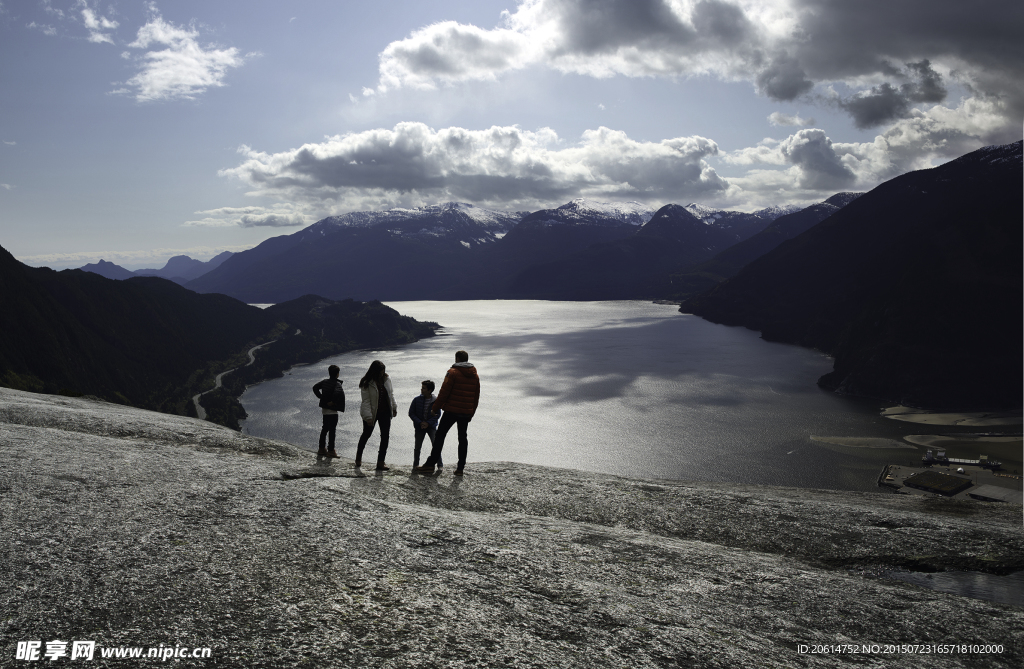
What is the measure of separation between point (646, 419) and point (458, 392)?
9392cm

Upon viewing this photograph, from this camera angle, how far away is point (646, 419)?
103 metres

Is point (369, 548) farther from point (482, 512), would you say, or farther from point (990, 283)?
point (990, 283)

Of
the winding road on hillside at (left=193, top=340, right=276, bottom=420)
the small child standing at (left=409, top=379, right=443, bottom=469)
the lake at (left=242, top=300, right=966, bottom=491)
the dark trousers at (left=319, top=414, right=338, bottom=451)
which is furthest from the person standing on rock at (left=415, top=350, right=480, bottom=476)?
the winding road on hillside at (left=193, top=340, right=276, bottom=420)

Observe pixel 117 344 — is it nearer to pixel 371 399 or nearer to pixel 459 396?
pixel 371 399

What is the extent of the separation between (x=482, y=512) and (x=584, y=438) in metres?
81.1

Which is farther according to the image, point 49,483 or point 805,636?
point 49,483

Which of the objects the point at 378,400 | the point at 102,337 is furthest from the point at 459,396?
the point at 102,337

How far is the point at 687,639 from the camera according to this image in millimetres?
7320

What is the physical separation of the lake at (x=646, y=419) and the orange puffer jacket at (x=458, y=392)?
32545mm

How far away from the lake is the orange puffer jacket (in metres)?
32.5

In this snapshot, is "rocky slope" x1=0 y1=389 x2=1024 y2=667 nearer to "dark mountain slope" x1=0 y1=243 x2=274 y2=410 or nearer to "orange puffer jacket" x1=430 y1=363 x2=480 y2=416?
"orange puffer jacket" x1=430 y1=363 x2=480 y2=416

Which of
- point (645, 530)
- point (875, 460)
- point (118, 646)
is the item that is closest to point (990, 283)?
point (875, 460)

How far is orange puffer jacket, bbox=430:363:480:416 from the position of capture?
14539 millimetres

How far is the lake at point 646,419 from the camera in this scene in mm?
79312
